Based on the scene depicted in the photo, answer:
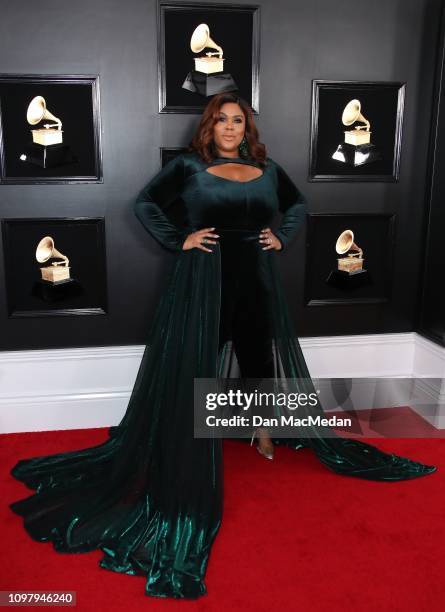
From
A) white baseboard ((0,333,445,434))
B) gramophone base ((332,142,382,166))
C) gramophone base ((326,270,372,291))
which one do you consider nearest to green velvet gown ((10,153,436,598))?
white baseboard ((0,333,445,434))

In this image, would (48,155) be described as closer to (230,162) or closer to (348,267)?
(230,162)

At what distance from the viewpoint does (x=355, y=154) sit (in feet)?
9.59

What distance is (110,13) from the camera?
2.59 m

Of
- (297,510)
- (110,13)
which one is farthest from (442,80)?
(297,510)

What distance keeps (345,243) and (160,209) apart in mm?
1044

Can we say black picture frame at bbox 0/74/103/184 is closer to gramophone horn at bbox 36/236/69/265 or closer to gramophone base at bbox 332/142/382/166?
gramophone horn at bbox 36/236/69/265

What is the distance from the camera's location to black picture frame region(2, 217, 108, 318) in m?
2.74

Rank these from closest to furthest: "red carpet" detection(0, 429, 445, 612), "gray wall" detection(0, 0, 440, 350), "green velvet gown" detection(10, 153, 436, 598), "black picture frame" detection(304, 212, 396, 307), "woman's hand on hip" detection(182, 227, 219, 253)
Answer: "red carpet" detection(0, 429, 445, 612)
"green velvet gown" detection(10, 153, 436, 598)
"woman's hand on hip" detection(182, 227, 219, 253)
"gray wall" detection(0, 0, 440, 350)
"black picture frame" detection(304, 212, 396, 307)

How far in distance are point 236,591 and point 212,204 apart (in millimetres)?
1394

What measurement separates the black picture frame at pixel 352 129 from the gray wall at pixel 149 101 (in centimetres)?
4

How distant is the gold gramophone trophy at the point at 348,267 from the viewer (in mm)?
3016

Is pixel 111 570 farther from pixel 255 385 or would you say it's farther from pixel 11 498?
pixel 255 385

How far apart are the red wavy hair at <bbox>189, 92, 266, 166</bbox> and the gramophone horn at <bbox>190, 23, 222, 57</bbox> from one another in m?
0.38

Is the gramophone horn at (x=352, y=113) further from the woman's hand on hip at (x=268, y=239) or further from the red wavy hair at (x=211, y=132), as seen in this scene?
the woman's hand on hip at (x=268, y=239)
